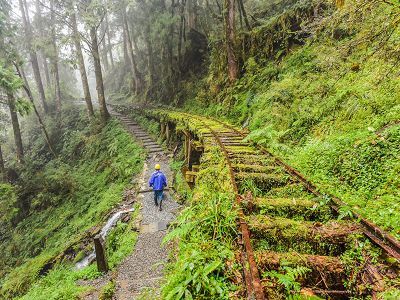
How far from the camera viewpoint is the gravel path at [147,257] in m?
5.62

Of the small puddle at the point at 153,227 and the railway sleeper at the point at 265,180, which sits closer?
the railway sleeper at the point at 265,180

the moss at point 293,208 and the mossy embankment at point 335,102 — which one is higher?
the mossy embankment at point 335,102

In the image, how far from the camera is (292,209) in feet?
15.0

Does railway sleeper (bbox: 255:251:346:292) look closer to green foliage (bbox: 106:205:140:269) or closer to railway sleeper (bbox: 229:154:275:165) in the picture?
railway sleeper (bbox: 229:154:275:165)

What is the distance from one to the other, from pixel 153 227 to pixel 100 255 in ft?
6.63

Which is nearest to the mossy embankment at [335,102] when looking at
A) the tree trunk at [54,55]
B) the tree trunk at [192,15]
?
the tree trunk at [192,15]

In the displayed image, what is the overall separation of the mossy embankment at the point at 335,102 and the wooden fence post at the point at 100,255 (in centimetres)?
495

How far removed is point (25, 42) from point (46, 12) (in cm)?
523

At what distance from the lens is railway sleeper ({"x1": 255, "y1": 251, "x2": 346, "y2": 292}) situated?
3.19 meters

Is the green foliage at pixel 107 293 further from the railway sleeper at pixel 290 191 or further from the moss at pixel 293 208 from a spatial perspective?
the railway sleeper at pixel 290 191

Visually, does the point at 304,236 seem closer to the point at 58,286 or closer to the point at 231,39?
the point at 58,286

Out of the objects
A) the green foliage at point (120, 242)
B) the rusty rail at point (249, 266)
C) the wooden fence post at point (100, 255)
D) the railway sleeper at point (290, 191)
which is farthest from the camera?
the green foliage at point (120, 242)

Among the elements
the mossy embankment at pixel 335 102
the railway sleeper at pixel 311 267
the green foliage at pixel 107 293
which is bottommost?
the green foliage at pixel 107 293

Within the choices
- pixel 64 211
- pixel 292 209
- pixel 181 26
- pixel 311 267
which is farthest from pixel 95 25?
pixel 311 267
